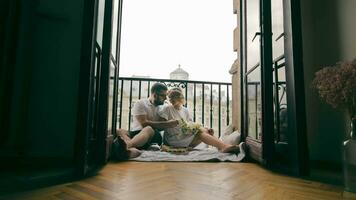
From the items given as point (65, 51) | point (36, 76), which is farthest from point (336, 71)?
point (36, 76)

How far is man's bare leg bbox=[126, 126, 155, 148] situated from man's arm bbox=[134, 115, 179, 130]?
0.23ft

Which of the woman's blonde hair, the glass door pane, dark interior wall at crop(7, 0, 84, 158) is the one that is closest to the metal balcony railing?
the glass door pane

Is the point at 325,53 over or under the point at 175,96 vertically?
over

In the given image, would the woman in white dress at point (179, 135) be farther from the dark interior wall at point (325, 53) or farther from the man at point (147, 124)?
the dark interior wall at point (325, 53)

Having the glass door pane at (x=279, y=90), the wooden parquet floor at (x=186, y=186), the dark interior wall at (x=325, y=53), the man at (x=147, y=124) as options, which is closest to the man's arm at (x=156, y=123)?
the man at (x=147, y=124)

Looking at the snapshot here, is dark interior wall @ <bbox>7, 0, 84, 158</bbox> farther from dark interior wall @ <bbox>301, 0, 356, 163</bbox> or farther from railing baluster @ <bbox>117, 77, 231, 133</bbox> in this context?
dark interior wall @ <bbox>301, 0, 356, 163</bbox>

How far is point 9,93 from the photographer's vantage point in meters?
1.53

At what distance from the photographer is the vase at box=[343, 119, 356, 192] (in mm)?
1179

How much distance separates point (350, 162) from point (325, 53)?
0.98 meters

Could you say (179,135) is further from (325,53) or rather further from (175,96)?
(325,53)

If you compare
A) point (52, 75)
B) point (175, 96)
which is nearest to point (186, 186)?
point (52, 75)

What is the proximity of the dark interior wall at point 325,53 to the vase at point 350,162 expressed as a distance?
0.53 m

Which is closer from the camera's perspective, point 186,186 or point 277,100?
point 186,186

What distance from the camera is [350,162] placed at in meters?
1.21
